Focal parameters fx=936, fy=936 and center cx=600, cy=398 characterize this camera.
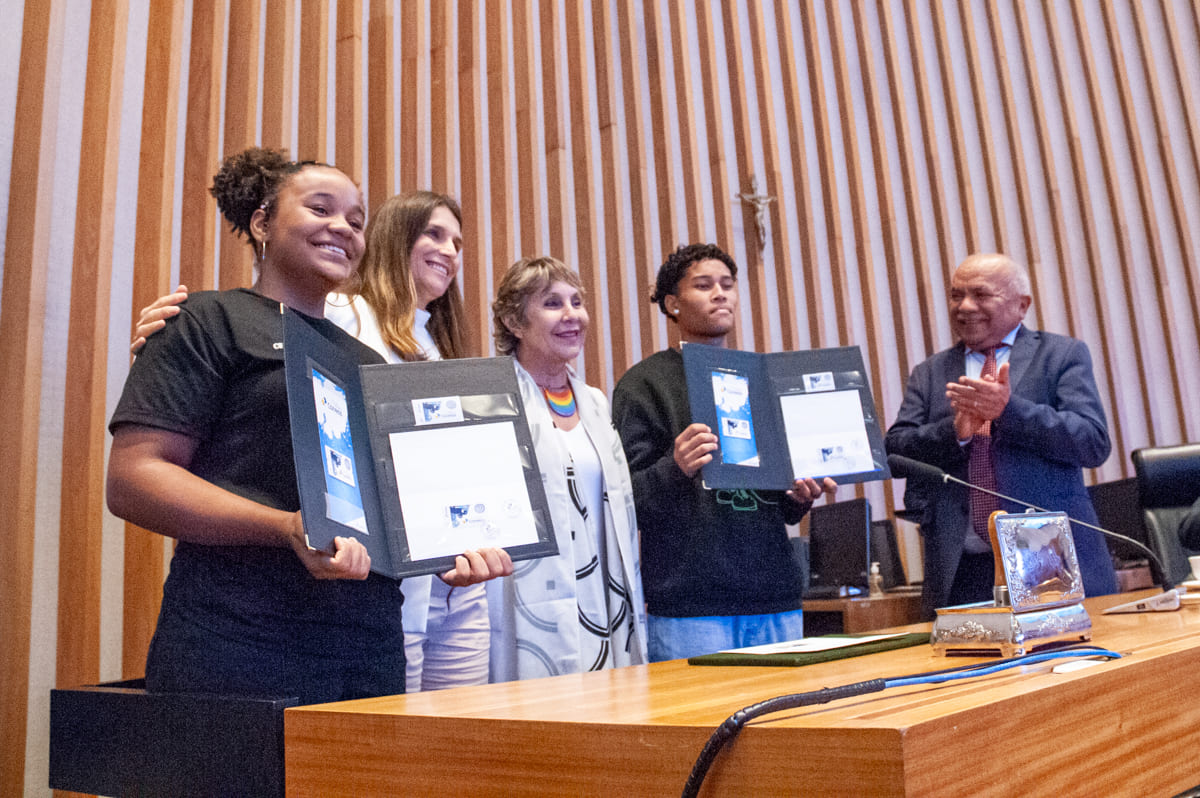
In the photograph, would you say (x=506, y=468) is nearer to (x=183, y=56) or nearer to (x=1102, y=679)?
(x=1102, y=679)

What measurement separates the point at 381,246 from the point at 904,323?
9.14ft

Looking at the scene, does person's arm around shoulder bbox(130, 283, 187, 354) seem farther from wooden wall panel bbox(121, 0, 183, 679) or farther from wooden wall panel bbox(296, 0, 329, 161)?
wooden wall panel bbox(296, 0, 329, 161)

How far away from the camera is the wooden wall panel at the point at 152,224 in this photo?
2.10m

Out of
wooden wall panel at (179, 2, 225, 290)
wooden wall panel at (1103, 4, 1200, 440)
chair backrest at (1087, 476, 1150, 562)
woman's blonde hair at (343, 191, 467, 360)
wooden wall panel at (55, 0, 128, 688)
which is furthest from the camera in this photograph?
wooden wall panel at (1103, 4, 1200, 440)

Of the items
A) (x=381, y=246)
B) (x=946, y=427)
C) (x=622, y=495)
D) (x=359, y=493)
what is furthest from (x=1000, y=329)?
(x=359, y=493)

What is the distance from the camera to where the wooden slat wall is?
8.04 ft

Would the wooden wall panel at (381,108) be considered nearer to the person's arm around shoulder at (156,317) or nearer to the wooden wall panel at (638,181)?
the wooden wall panel at (638,181)

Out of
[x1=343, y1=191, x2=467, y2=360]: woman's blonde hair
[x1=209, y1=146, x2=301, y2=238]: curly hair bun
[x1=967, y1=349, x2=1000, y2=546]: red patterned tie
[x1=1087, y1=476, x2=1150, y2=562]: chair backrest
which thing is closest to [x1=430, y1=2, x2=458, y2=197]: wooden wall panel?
[x1=343, y1=191, x2=467, y2=360]: woman's blonde hair

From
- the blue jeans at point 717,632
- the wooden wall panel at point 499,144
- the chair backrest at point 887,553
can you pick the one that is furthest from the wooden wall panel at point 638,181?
the blue jeans at point 717,632

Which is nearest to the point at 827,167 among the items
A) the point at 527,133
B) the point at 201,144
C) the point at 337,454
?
the point at 527,133

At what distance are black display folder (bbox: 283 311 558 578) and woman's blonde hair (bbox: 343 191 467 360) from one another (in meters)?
0.47

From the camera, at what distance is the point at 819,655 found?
0.99 meters

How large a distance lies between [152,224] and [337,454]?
57.8 inches

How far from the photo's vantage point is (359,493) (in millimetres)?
1173
